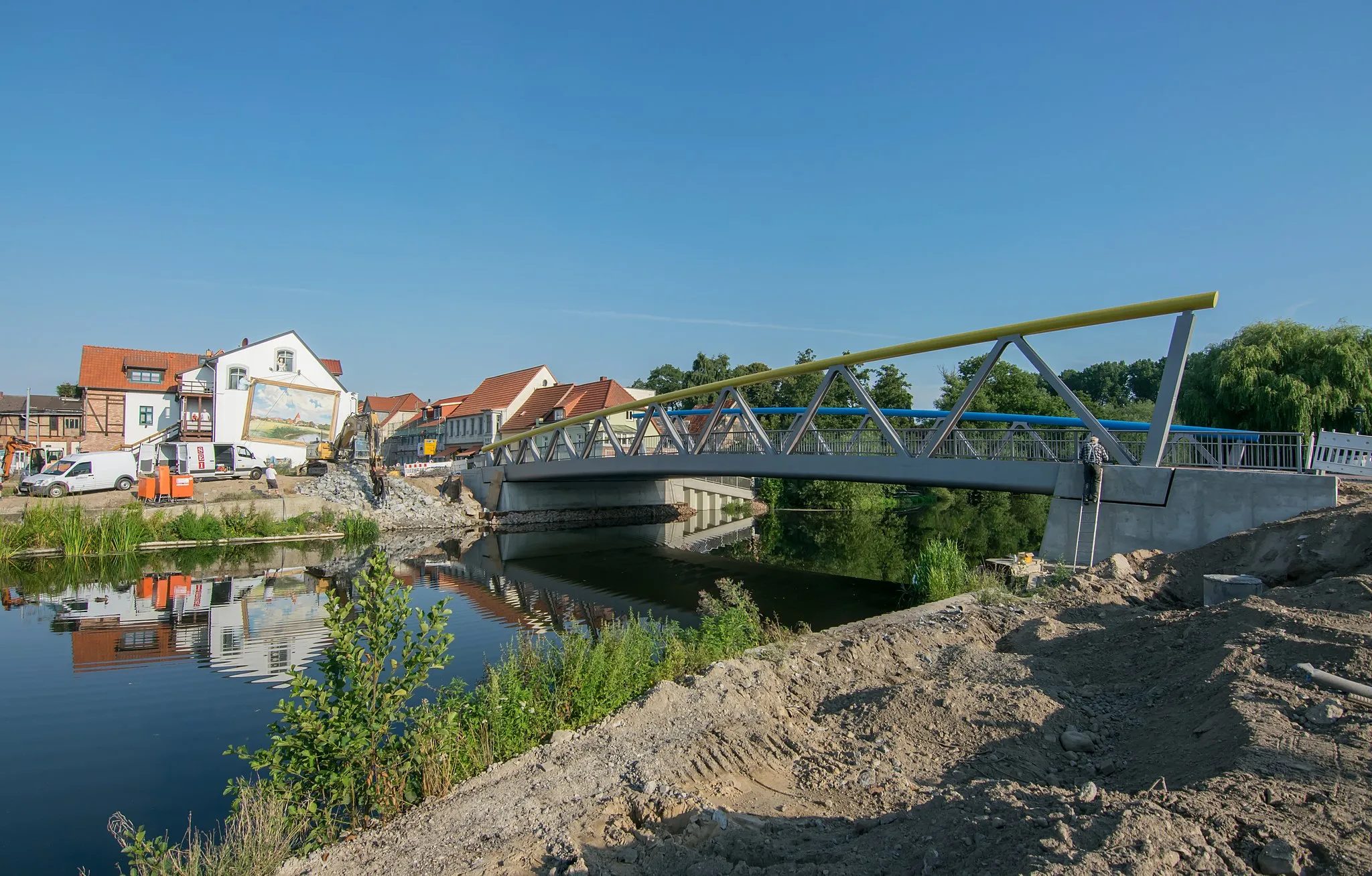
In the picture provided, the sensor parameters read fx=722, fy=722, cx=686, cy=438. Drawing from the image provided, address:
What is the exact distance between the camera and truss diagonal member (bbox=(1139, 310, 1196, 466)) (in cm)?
1407

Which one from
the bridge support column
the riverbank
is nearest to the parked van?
the bridge support column

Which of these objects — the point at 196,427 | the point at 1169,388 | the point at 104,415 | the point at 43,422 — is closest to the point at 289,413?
the point at 196,427

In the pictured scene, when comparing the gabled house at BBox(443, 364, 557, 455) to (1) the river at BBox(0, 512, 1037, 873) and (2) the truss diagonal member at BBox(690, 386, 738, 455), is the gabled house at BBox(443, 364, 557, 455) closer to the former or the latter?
(1) the river at BBox(0, 512, 1037, 873)

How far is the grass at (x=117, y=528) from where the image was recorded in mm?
26359

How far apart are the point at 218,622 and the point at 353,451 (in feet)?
97.8

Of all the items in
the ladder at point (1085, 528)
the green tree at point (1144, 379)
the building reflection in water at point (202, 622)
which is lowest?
the building reflection in water at point (202, 622)

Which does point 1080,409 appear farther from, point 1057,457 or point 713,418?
point 713,418

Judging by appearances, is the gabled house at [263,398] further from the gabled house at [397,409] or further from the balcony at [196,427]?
the gabled house at [397,409]

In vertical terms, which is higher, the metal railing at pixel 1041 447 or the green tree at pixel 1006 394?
the green tree at pixel 1006 394

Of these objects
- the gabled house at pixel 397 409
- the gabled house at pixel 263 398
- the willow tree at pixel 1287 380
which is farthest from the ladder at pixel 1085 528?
the gabled house at pixel 397 409

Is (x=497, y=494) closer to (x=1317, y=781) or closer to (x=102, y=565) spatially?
(x=102, y=565)

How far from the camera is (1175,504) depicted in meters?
13.8

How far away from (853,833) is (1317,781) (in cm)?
263

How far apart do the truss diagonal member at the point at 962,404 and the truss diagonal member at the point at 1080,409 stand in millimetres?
605
